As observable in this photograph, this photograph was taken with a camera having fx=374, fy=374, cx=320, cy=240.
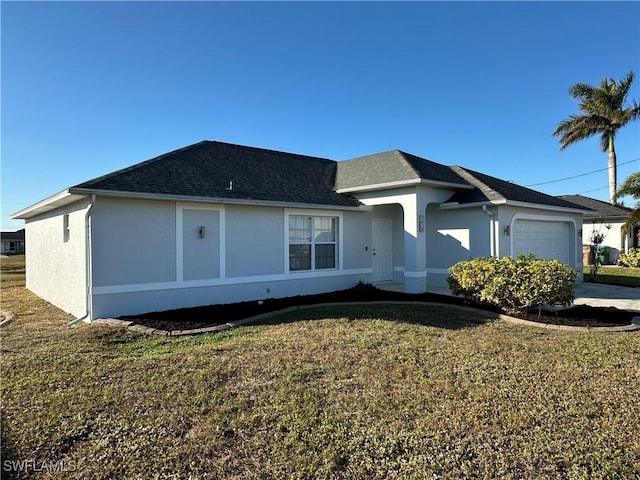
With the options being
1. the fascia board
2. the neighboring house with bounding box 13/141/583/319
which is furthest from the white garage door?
the fascia board

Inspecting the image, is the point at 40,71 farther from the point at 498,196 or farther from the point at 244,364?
the point at 498,196

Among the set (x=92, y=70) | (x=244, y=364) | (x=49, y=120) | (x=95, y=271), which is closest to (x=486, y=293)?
(x=244, y=364)

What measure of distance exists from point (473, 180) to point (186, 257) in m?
10.7

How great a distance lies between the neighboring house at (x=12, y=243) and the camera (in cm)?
5169

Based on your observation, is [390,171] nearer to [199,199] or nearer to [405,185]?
[405,185]

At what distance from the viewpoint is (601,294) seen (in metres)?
12.9

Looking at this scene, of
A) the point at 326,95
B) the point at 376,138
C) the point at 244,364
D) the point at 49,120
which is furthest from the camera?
the point at 376,138

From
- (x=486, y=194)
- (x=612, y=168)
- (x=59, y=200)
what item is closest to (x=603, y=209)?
(x=612, y=168)

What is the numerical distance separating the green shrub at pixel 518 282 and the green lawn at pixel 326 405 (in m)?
1.28

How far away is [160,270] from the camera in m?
9.53

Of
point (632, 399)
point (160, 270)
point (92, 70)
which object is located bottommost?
point (632, 399)

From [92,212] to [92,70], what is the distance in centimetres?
575

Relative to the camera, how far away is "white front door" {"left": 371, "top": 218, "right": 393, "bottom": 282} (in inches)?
579

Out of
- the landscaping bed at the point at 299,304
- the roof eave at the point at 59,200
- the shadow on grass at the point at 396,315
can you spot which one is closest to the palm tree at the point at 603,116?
the landscaping bed at the point at 299,304
